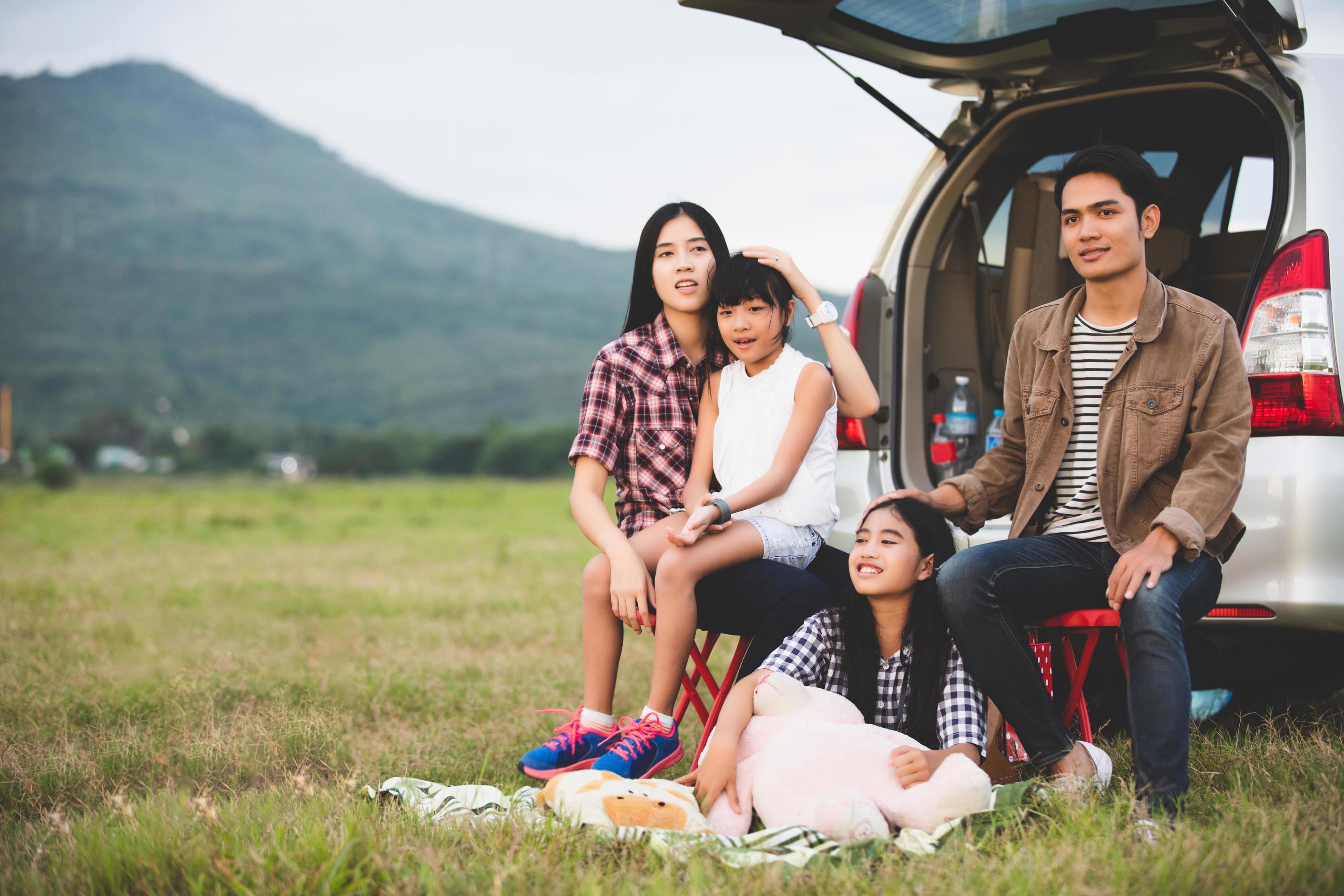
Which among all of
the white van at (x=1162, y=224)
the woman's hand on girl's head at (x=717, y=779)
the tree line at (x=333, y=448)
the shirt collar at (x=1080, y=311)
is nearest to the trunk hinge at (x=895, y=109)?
the white van at (x=1162, y=224)

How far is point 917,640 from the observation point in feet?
7.98

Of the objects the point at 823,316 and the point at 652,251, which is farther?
the point at 652,251

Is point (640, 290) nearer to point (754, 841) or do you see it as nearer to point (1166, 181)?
point (754, 841)

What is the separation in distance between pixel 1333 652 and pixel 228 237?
161994 millimetres

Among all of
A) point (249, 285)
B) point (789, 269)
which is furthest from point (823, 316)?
point (249, 285)

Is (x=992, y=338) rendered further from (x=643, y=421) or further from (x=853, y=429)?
(x=643, y=421)

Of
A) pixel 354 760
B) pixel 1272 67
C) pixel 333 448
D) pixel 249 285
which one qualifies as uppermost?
pixel 249 285

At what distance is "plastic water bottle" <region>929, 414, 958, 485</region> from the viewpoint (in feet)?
11.3

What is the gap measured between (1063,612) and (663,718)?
0.91 metres

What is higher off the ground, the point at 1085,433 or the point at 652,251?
the point at 652,251

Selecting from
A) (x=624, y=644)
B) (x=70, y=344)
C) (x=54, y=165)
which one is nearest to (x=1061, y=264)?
(x=624, y=644)

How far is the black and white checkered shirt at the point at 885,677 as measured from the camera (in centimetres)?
229

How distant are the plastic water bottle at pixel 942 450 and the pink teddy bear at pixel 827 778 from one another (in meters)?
1.28

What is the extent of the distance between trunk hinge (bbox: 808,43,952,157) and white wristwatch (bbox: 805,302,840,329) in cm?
71
